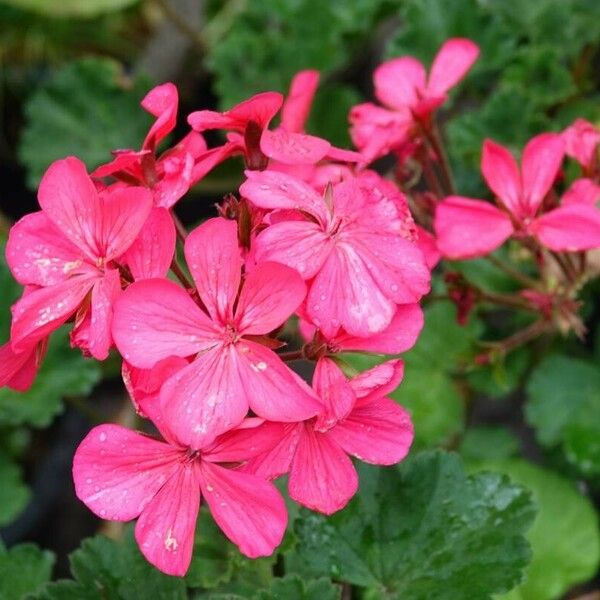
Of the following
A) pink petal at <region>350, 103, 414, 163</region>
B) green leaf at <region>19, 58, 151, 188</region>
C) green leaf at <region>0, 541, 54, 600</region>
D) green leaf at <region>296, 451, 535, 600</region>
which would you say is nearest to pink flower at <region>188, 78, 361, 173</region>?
pink petal at <region>350, 103, 414, 163</region>

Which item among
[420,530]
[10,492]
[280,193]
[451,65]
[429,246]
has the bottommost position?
[10,492]

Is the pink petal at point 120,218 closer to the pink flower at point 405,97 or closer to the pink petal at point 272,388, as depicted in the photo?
the pink petal at point 272,388

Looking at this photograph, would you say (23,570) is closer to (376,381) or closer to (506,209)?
(376,381)

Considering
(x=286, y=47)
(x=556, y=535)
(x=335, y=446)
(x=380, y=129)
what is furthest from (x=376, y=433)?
(x=286, y=47)

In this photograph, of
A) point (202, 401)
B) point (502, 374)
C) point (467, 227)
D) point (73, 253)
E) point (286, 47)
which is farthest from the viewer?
point (286, 47)

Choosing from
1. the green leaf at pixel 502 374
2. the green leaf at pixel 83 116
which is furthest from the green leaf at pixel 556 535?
the green leaf at pixel 83 116

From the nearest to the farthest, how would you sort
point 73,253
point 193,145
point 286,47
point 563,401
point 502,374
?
point 73,253 < point 193,145 < point 502,374 < point 563,401 < point 286,47

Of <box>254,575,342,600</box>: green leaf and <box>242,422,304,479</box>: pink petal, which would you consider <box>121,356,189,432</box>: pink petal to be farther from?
<box>254,575,342,600</box>: green leaf
